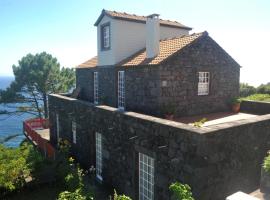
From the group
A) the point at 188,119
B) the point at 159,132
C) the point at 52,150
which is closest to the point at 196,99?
the point at 188,119

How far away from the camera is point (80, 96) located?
19.6 meters

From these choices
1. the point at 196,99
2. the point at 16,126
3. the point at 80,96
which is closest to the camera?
the point at 196,99

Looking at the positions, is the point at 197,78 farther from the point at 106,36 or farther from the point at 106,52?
the point at 106,36

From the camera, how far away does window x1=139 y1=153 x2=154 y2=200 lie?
31.8 ft

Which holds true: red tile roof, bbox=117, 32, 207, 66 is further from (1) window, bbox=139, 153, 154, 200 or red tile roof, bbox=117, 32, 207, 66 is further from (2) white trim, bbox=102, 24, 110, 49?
(1) window, bbox=139, 153, 154, 200

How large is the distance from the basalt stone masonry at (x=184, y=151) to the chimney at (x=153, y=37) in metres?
3.97

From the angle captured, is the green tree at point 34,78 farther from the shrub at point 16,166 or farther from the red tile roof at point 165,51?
the red tile roof at point 165,51

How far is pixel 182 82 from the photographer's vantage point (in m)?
13.0

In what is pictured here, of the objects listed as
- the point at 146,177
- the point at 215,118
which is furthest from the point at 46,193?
the point at 215,118

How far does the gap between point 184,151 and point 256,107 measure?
8.94 m

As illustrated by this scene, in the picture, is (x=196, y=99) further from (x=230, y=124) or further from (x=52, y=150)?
(x=52, y=150)

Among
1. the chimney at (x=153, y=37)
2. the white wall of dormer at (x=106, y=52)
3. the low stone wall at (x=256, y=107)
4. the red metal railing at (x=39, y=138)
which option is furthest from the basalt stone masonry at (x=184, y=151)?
the red metal railing at (x=39, y=138)

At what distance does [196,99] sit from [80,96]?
926 centimetres

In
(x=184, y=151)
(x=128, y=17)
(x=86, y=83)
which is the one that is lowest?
(x=184, y=151)
